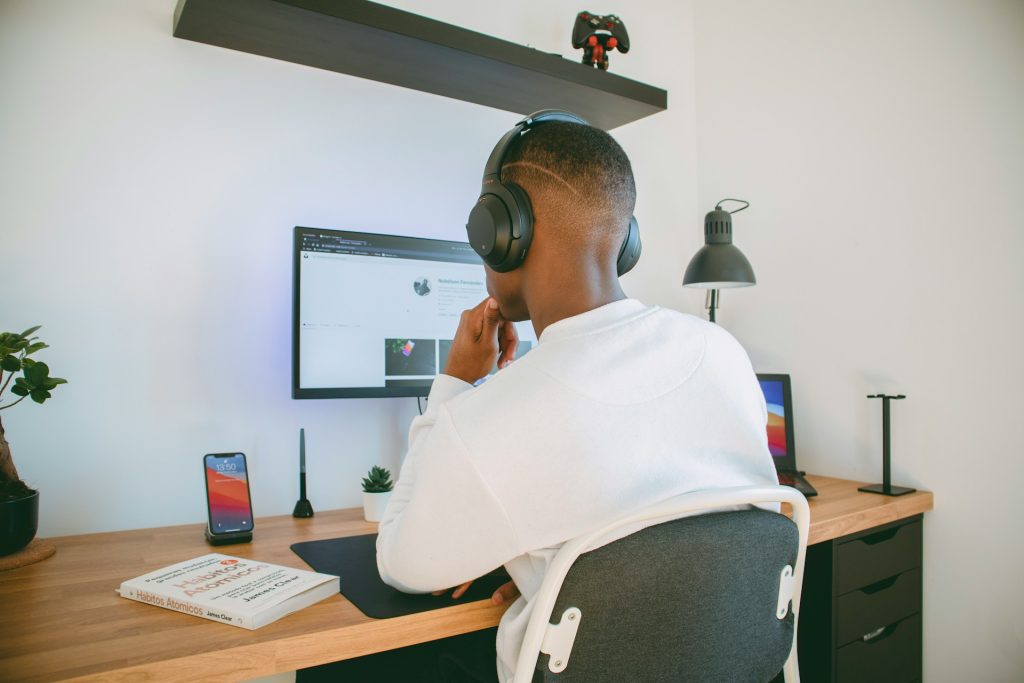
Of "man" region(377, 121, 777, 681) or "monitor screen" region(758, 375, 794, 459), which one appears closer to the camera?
"man" region(377, 121, 777, 681)

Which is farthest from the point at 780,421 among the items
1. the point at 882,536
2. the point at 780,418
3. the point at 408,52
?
the point at 408,52

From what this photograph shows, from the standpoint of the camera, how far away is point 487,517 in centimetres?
79

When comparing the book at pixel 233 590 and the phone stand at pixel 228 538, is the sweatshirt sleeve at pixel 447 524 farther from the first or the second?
the phone stand at pixel 228 538

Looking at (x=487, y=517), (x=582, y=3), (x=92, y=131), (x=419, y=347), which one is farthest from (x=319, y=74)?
(x=487, y=517)

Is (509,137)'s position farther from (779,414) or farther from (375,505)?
(779,414)

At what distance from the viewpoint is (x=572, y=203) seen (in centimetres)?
98

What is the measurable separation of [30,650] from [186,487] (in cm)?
68

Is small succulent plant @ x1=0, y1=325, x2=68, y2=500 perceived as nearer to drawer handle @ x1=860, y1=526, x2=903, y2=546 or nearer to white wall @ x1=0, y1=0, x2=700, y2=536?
white wall @ x1=0, y1=0, x2=700, y2=536

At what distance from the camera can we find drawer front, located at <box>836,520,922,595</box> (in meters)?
1.49

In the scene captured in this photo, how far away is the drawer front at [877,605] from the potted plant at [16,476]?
1566 mm

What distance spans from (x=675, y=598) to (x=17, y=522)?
1.05m

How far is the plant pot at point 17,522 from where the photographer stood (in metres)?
1.10

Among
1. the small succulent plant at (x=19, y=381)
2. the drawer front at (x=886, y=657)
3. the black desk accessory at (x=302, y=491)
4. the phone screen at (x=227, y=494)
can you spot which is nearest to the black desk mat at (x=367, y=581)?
the phone screen at (x=227, y=494)

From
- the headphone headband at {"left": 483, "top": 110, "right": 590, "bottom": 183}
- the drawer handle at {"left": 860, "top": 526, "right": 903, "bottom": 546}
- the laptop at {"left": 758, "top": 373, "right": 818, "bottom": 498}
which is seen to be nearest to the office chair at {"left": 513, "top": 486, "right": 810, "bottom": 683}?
the headphone headband at {"left": 483, "top": 110, "right": 590, "bottom": 183}
